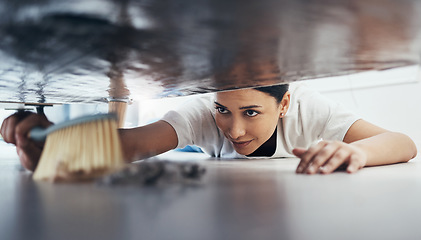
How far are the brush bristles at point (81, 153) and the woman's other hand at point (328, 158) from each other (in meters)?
0.24

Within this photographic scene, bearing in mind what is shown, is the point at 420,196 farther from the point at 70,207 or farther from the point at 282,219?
the point at 70,207

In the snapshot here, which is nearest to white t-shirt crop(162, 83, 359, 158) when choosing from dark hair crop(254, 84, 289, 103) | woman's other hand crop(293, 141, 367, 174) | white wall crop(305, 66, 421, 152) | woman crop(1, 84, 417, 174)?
woman crop(1, 84, 417, 174)

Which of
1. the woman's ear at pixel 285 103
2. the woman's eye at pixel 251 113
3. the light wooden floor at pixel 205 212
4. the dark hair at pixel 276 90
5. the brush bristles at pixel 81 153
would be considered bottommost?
the light wooden floor at pixel 205 212

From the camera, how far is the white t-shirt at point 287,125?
2.70 feet

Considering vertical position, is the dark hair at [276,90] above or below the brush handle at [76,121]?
above

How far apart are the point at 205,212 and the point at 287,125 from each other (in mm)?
743

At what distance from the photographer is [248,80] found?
40 centimetres

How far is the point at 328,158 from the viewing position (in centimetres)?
44

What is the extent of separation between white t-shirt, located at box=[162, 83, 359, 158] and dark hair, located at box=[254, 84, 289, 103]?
0.12 meters

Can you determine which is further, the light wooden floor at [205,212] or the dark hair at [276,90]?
the dark hair at [276,90]

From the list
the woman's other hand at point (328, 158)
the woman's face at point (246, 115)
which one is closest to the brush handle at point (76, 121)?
the woman's other hand at point (328, 158)

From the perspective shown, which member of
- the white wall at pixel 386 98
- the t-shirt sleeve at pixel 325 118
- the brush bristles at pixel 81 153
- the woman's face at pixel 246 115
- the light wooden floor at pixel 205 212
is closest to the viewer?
the light wooden floor at pixel 205 212

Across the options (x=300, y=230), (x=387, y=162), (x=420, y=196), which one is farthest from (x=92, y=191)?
Result: (x=387, y=162)

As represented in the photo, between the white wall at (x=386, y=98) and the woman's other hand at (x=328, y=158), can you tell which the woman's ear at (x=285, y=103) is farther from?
the white wall at (x=386, y=98)
